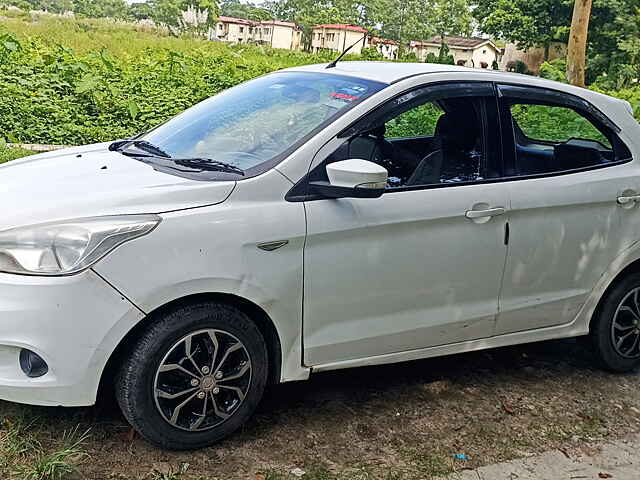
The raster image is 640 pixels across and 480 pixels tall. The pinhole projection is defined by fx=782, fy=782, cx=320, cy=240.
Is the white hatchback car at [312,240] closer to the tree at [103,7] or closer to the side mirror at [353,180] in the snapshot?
the side mirror at [353,180]

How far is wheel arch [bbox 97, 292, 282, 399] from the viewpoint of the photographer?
10.7 feet

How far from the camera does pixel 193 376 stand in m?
3.39

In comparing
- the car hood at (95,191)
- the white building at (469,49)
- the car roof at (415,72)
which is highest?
the car roof at (415,72)

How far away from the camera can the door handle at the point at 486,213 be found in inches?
156

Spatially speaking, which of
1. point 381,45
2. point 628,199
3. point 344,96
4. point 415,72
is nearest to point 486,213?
point 415,72

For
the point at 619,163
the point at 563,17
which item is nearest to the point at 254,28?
the point at 563,17

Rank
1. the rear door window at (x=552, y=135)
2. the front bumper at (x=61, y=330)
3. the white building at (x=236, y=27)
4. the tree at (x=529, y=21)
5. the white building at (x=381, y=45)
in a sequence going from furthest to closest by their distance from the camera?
the white building at (x=236, y=27)
the tree at (x=529, y=21)
the white building at (x=381, y=45)
the rear door window at (x=552, y=135)
the front bumper at (x=61, y=330)

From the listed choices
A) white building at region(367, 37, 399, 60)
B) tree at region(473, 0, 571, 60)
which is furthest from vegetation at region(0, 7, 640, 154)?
tree at region(473, 0, 571, 60)

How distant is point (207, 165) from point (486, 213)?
1.43 m

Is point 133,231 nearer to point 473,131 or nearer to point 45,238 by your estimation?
point 45,238

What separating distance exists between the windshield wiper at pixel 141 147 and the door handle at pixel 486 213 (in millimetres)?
1558

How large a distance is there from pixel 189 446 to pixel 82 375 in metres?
0.62

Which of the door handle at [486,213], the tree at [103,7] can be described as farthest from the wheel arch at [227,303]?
the tree at [103,7]

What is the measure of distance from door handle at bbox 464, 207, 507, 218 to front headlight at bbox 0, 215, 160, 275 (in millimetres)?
1686
